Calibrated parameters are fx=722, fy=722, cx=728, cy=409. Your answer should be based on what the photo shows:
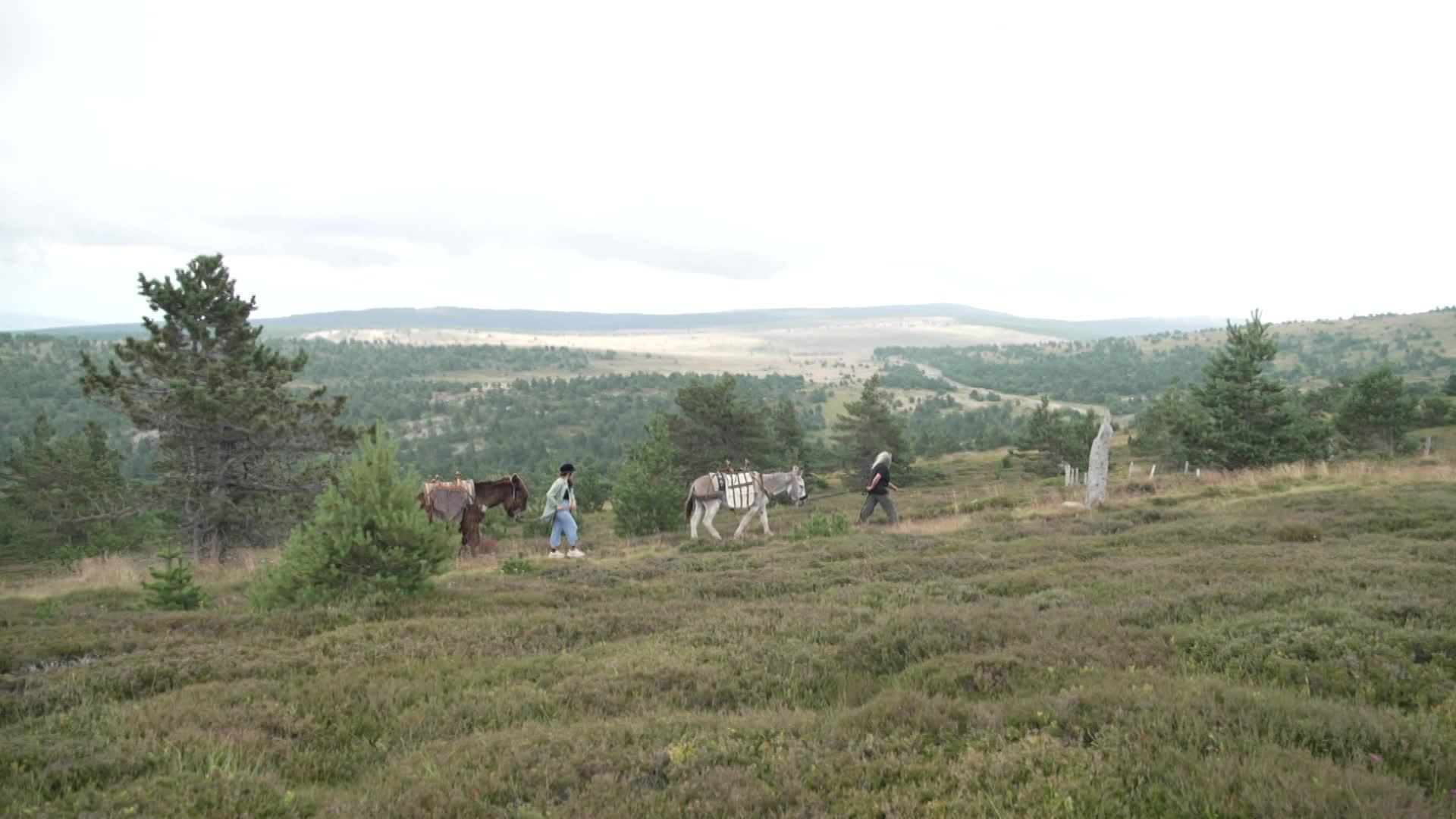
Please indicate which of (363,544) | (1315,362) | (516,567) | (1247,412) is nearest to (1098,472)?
(516,567)

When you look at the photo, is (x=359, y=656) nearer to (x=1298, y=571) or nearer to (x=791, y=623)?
(x=791, y=623)

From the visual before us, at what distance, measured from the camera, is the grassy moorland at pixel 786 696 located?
4941 millimetres

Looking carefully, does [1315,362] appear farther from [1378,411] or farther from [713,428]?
[713,428]

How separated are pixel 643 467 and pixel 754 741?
2001 centimetres

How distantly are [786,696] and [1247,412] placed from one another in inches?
1472

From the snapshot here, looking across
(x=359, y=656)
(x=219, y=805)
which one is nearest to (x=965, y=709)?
(x=219, y=805)

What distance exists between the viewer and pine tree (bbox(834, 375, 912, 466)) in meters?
57.6

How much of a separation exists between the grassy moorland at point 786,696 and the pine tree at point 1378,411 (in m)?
41.9

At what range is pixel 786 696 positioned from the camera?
7.43m

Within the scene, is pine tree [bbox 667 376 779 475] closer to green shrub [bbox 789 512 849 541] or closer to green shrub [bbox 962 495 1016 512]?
green shrub [bbox 962 495 1016 512]

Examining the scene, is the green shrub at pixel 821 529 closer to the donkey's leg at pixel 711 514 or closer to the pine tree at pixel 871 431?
the donkey's leg at pixel 711 514

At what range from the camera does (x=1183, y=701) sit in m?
5.89

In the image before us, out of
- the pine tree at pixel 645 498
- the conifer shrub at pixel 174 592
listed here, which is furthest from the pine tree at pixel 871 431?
the conifer shrub at pixel 174 592

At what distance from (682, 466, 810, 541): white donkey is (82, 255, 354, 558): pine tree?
1331 centimetres
